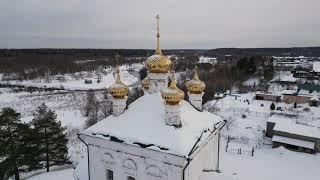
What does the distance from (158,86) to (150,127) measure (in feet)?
6.55

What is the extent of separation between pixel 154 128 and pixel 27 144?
9.82m

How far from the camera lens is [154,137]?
797cm

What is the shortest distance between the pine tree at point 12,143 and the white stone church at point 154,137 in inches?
277

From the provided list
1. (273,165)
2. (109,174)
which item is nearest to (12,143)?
(109,174)

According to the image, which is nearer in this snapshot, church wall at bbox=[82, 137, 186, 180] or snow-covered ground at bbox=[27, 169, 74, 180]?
church wall at bbox=[82, 137, 186, 180]

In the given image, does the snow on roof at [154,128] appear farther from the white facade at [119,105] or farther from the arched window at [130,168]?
the arched window at [130,168]

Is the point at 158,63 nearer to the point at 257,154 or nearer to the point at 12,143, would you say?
the point at 12,143

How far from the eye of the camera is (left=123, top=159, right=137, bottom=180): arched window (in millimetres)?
8273

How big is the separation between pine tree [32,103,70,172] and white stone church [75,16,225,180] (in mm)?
7318

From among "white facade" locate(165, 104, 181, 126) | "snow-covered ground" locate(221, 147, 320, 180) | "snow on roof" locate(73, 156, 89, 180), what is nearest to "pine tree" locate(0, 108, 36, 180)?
"snow on roof" locate(73, 156, 89, 180)

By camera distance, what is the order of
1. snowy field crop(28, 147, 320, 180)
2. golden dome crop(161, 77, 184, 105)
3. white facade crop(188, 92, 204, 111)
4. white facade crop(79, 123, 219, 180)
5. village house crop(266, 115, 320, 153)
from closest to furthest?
1. white facade crop(79, 123, 219, 180)
2. golden dome crop(161, 77, 184, 105)
3. white facade crop(188, 92, 204, 111)
4. snowy field crop(28, 147, 320, 180)
5. village house crop(266, 115, 320, 153)

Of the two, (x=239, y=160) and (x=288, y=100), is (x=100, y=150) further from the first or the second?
(x=288, y=100)

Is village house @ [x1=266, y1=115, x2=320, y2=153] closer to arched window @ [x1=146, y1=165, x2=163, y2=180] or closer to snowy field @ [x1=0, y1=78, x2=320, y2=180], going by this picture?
snowy field @ [x1=0, y1=78, x2=320, y2=180]

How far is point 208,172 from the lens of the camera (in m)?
9.22
